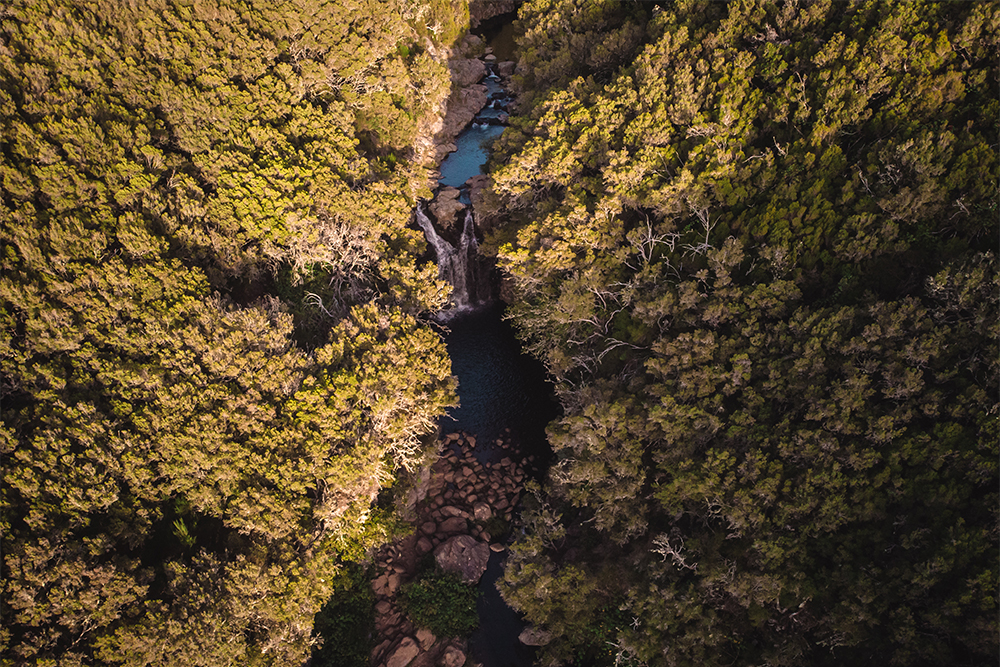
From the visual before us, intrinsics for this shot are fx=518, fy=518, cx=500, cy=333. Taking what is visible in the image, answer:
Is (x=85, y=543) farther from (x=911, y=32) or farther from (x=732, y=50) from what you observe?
(x=911, y=32)

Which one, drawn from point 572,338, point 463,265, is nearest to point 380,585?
point 572,338

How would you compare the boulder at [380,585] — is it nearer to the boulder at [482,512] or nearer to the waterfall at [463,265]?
the boulder at [482,512]

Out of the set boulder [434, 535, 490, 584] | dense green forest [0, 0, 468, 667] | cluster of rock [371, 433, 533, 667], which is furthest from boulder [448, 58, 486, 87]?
boulder [434, 535, 490, 584]

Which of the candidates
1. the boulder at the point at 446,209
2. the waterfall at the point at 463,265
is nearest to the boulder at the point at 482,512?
the waterfall at the point at 463,265

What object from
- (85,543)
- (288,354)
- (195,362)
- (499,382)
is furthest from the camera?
(499,382)

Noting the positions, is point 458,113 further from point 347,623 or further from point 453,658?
point 453,658

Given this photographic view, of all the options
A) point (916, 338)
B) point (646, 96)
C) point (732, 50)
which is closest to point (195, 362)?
point (646, 96)

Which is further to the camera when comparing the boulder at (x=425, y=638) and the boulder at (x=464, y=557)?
the boulder at (x=464, y=557)
